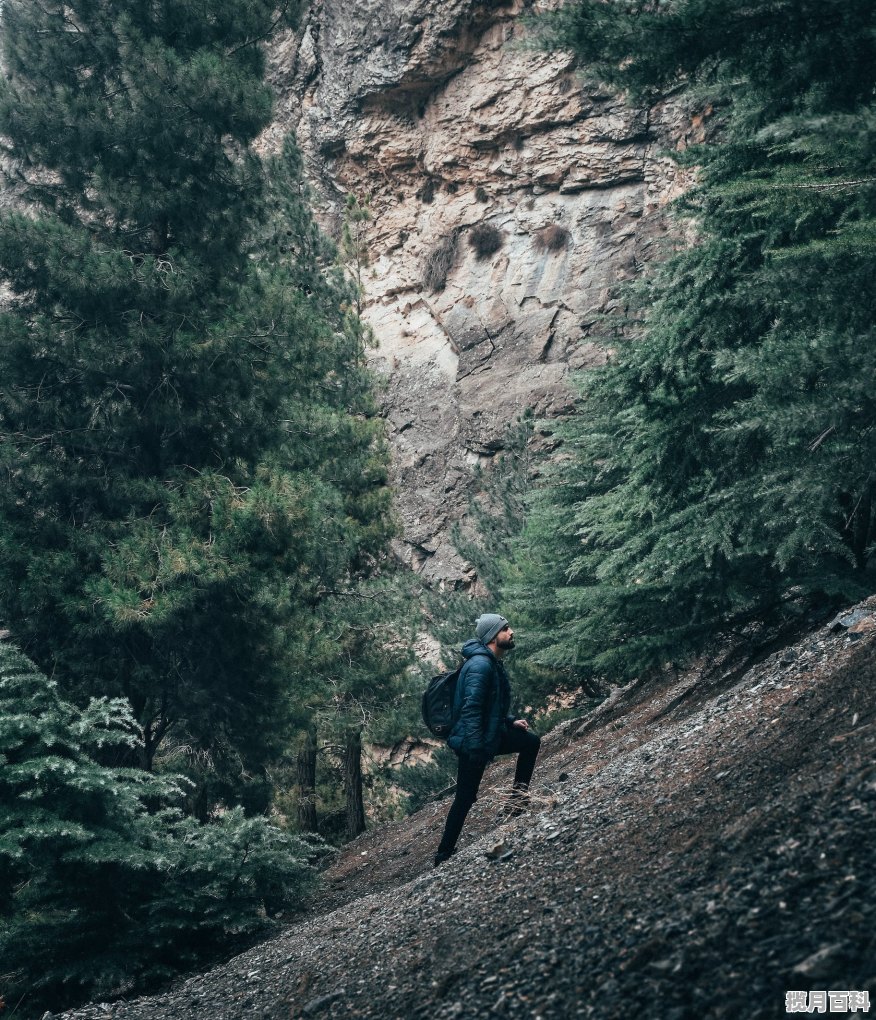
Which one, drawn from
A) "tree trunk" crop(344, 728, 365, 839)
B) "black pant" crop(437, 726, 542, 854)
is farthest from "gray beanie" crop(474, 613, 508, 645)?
"tree trunk" crop(344, 728, 365, 839)

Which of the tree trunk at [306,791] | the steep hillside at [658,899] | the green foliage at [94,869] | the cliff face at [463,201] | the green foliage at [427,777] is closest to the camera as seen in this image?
the steep hillside at [658,899]

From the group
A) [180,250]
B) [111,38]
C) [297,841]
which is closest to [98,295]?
[180,250]

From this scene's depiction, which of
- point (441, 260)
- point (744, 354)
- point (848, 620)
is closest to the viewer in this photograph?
point (848, 620)

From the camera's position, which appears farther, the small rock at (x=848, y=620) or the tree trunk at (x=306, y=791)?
the tree trunk at (x=306, y=791)

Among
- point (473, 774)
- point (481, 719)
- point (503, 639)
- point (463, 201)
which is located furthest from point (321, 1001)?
point (463, 201)

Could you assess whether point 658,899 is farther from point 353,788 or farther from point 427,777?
point 353,788

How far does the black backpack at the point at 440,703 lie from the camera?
561cm

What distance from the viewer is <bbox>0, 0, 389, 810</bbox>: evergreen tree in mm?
9133

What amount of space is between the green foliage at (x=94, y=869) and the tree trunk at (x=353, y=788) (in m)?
8.85

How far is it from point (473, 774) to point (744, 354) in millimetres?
3478

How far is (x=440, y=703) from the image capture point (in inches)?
223

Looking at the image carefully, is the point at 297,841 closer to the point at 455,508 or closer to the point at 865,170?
the point at 865,170

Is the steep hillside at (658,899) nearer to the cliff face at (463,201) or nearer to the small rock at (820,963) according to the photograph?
the small rock at (820,963)

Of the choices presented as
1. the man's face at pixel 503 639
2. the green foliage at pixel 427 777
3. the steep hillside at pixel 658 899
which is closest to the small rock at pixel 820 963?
the steep hillside at pixel 658 899
